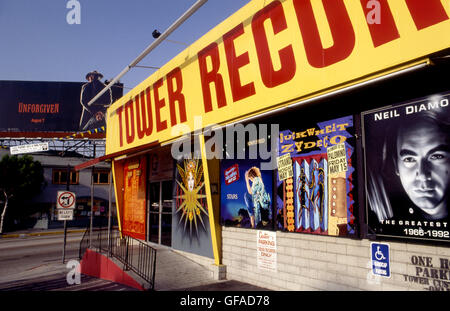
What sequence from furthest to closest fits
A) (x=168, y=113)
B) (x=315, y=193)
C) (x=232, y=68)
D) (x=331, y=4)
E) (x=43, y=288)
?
(x=168, y=113)
(x=43, y=288)
(x=232, y=68)
(x=315, y=193)
(x=331, y=4)

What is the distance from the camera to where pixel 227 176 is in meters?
9.38

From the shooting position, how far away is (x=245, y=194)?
875 cm

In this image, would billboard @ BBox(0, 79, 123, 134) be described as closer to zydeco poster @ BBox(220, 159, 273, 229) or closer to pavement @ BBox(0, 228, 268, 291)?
pavement @ BBox(0, 228, 268, 291)

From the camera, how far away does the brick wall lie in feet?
16.5

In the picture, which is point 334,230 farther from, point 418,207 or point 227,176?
point 227,176

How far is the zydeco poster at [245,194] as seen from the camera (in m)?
8.08

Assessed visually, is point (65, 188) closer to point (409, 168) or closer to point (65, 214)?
point (65, 214)

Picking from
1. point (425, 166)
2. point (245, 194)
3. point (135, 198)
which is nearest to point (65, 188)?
point (135, 198)

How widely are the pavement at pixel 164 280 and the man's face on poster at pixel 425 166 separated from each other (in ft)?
13.6

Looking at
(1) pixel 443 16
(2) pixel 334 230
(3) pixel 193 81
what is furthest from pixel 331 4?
(3) pixel 193 81

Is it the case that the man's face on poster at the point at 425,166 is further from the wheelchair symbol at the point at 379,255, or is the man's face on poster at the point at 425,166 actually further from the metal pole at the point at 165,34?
the metal pole at the point at 165,34

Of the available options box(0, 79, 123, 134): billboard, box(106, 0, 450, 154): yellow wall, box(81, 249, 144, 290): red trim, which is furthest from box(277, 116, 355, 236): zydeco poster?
box(0, 79, 123, 134): billboard

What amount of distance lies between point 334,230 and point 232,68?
173 inches

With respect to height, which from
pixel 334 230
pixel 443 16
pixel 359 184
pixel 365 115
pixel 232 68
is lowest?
pixel 334 230
